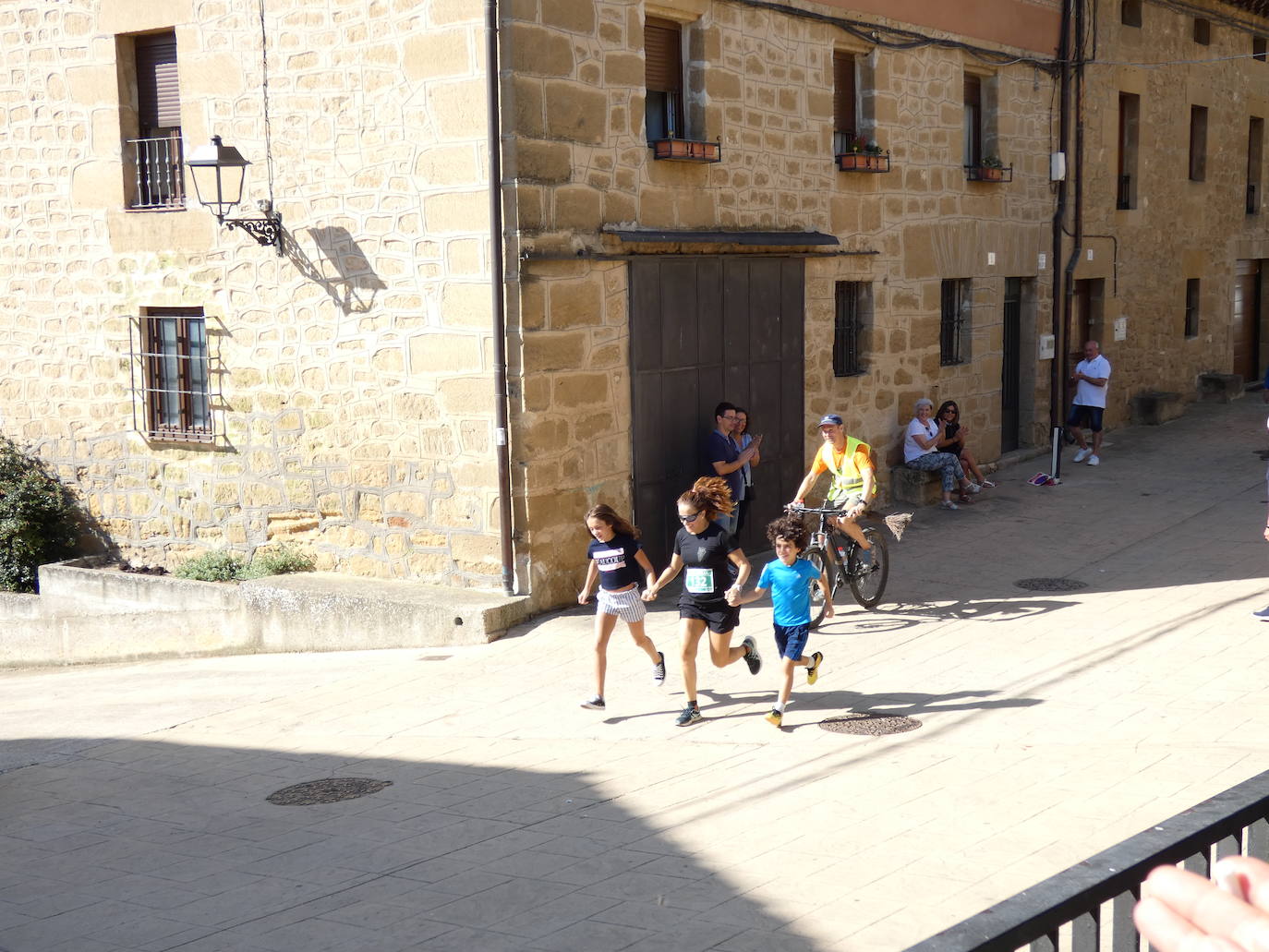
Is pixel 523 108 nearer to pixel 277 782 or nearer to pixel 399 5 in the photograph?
pixel 399 5

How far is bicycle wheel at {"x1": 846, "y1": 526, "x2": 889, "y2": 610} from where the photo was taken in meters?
10.8

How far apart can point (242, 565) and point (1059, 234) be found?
1111 cm

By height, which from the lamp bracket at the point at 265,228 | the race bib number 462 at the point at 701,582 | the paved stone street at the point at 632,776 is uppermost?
the lamp bracket at the point at 265,228

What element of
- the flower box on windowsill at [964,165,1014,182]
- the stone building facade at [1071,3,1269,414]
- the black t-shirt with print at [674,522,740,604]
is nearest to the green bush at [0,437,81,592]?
the black t-shirt with print at [674,522,740,604]

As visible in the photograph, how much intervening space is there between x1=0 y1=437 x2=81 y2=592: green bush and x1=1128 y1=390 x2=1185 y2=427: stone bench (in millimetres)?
14440

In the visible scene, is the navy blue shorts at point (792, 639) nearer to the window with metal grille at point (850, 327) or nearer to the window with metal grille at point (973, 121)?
the window with metal grille at point (850, 327)

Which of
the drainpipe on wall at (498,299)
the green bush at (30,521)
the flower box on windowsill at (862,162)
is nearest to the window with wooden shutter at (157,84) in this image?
the green bush at (30,521)

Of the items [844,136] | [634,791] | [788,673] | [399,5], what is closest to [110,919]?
[634,791]

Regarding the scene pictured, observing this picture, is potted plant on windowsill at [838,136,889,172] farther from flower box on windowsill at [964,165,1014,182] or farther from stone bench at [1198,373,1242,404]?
stone bench at [1198,373,1242,404]

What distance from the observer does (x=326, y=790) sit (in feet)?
25.0

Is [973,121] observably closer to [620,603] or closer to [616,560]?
[616,560]

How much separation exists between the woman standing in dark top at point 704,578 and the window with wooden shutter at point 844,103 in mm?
7015

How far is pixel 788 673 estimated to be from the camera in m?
8.15

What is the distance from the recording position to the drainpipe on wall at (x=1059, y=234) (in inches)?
694
